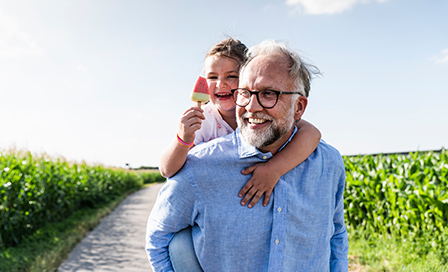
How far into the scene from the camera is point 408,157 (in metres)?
6.28

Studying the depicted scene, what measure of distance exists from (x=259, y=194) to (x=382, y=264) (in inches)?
160

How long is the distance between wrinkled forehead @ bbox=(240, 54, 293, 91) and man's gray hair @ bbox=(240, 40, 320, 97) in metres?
0.03

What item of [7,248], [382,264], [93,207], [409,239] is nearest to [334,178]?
[382,264]

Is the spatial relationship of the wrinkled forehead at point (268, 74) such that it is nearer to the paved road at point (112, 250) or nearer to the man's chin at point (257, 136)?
the man's chin at point (257, 136)

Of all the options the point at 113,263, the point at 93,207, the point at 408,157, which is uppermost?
the point at 408,157

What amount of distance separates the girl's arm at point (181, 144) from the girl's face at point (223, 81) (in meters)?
0.58

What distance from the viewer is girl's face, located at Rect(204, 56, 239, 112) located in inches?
96.7

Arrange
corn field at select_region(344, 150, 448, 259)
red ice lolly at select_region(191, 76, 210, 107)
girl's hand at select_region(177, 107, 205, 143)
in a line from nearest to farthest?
girl's hand at select_region(177, 107, 205, 143), red ice lolly at select_region(191, 76, 210, 107), corn field at select_region(344, 150, 448, 259)

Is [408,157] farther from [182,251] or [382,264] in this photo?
[182,251]

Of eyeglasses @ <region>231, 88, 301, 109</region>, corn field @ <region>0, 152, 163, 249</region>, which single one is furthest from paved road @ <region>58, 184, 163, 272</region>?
eyeglasses @ <region>231, 88, 301, 109</region>

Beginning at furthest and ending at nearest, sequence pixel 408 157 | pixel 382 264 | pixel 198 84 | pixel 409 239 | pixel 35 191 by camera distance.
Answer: pixel 35 191 → pixel 408 157 → pixel 409 239 → pixel 382 264 → pixel 198 84

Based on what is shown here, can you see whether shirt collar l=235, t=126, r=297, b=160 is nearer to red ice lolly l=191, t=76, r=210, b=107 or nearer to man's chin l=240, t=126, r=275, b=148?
man's chin l=240, t=126, r=275, b=148

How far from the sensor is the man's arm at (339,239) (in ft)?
6.64

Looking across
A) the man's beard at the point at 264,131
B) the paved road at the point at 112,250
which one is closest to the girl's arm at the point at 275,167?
the man's beard at the point at 264,131
